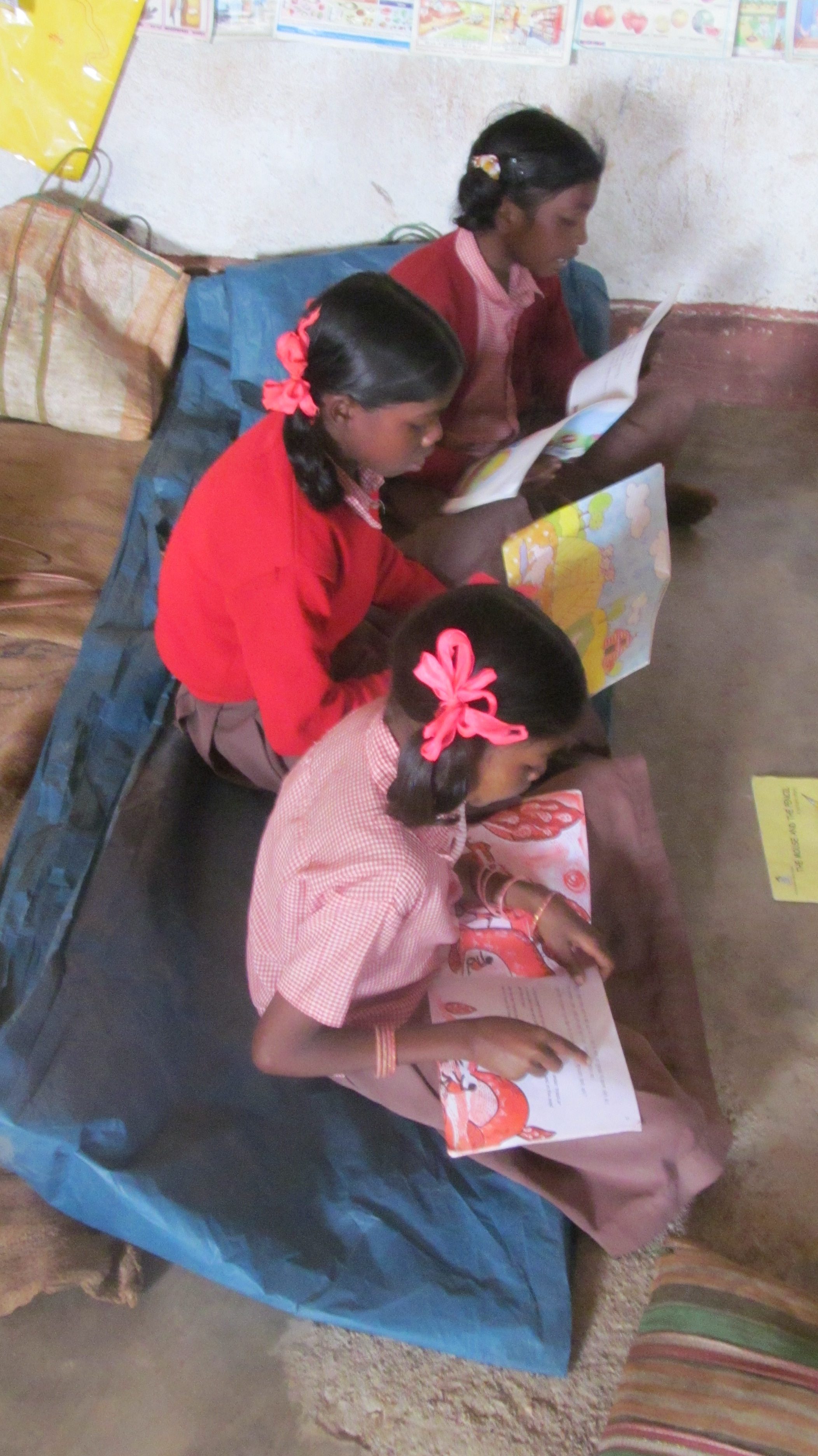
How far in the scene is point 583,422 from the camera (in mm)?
1393

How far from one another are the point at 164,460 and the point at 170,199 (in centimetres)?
68

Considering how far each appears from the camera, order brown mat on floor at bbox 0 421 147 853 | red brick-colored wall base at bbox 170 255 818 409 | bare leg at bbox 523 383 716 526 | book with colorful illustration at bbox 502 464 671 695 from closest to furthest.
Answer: book with colorful illustration at bbox 502 464 671 695
brown mat on floor at bbox 0 421 147 853
bare leg at bbox 523 383 716 526
red brick-colored wall base at bbox 170 255 818 409

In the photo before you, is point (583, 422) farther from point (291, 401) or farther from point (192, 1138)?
point (192, 1138)

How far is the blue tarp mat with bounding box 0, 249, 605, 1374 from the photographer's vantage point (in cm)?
109

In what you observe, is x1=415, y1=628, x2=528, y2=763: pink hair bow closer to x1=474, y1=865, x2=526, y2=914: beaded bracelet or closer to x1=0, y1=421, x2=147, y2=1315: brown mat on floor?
x1=474, y1=865, x2=526, y2=914: beaded bracelet

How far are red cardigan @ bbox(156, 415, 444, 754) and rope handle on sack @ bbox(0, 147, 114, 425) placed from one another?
2.90ft

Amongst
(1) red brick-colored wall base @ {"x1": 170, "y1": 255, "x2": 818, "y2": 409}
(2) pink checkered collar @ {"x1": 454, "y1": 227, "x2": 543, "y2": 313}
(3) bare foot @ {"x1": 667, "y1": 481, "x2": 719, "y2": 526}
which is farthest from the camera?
(1) red brick-colored wall base @ {"x1": 170, "y1": 255, "x2": 818, "y2": 409}

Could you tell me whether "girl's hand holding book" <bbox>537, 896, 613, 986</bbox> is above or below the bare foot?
below

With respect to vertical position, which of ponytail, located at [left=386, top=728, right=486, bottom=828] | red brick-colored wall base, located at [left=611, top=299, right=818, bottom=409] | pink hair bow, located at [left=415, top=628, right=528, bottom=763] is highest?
red brick-colored wall base, located at [left=611, top=299, right=818, bottom=409]

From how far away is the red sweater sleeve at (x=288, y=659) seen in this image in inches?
→ 47.7

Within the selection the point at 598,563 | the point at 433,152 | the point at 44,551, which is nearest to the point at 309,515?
the point at 598,563

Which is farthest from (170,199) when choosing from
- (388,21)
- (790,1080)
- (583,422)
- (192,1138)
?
(790,1080)

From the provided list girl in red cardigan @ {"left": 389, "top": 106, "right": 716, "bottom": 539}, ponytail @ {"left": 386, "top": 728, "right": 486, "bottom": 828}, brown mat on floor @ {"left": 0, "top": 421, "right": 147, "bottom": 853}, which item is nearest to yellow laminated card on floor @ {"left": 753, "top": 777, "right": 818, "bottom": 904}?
girl in red cardigan @ {"left": 389, "top": 106, "right": 716, "bottom": 539}

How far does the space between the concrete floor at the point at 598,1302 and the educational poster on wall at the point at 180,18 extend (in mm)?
1469
